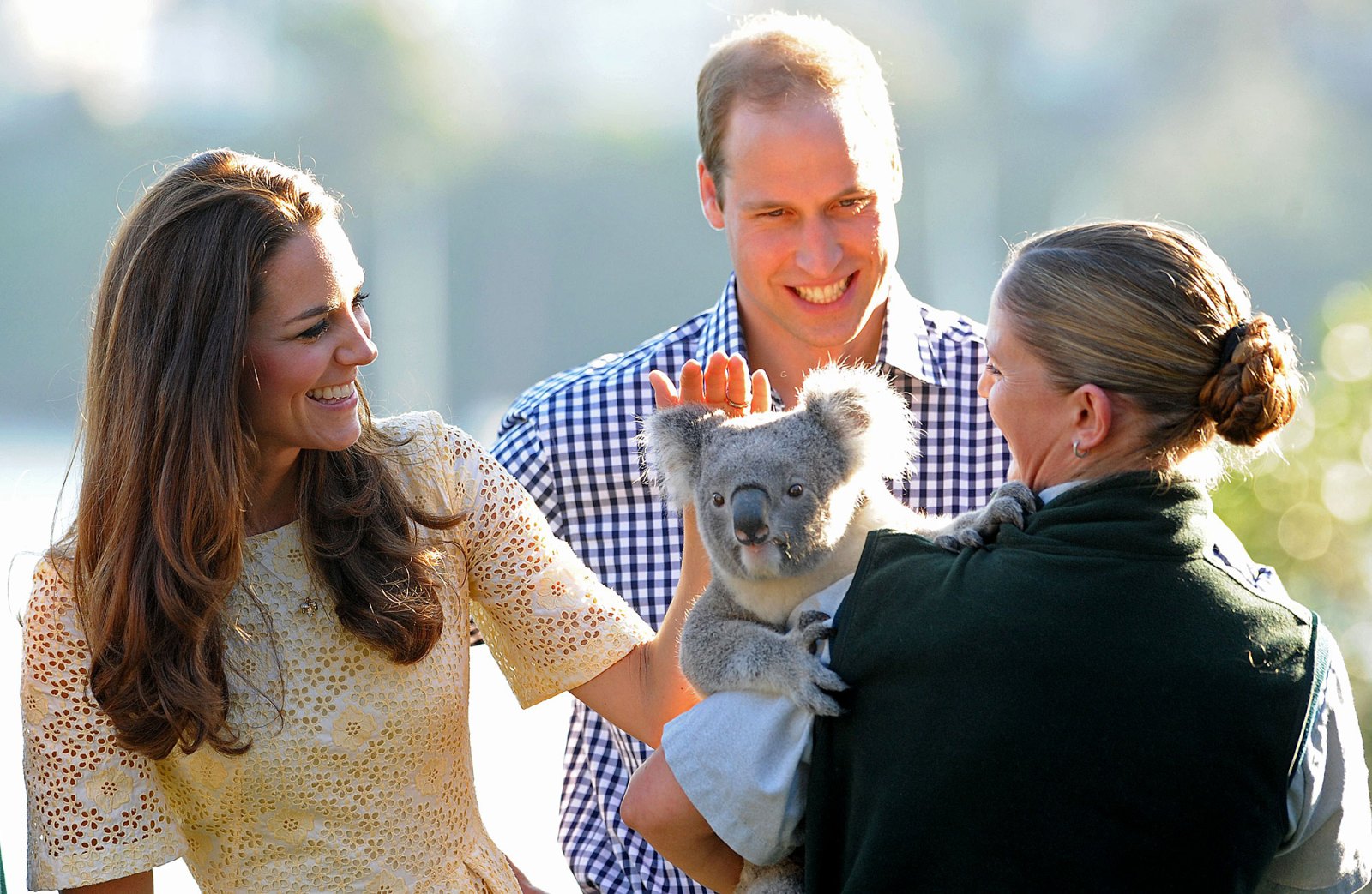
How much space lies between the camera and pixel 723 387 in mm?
2195

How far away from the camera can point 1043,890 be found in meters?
1.47

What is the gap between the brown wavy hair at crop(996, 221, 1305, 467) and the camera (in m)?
1.57

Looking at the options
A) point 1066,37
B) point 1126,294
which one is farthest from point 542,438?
point 1066,37

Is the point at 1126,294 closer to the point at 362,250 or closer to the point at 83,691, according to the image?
the point at 83,691

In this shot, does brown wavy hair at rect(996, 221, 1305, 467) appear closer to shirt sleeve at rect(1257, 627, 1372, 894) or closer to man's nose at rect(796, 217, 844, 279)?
shirt sleeve at rect(1257, 627, 1372, 894)

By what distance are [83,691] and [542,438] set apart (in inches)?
46.9

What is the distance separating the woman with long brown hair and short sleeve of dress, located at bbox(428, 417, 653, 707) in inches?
4.2

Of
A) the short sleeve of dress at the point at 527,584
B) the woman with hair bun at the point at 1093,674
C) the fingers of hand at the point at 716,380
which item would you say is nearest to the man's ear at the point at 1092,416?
the woman with hair bun at the point at 1093,674

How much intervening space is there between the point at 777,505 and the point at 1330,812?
798mm

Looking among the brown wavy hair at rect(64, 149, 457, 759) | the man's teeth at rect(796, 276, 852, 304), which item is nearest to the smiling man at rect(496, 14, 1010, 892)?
the man's teeth at rect(796, 276, 852, 304)

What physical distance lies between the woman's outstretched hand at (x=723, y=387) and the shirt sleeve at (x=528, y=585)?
1.27ft

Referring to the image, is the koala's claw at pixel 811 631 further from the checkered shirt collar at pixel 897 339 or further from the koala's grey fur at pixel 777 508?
the checkered shirt collar at pixel 897 339

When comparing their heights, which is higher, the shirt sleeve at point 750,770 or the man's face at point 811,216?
the man's face at point 811,216

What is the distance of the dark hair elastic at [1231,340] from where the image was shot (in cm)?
159
